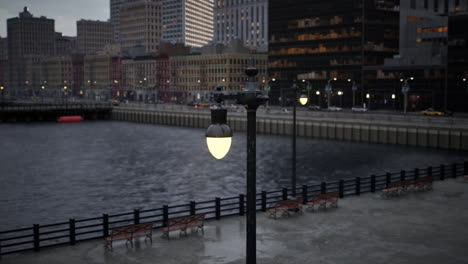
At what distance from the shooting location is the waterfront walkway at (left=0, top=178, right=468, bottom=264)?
1847cm

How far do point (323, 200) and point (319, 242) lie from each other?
231 inches

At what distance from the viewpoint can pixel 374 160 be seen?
199ft

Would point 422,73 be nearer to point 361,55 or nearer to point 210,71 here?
point 361,55

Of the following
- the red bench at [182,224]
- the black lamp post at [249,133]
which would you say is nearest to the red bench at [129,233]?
the red bench at [182,224]

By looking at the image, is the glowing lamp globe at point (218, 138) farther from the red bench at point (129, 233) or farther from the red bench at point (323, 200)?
the red bench at point (323, 200)

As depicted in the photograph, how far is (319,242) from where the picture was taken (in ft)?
66.9

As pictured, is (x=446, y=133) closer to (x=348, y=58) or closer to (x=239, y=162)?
(x=239, y=162)

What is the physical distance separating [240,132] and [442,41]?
50.3 metres

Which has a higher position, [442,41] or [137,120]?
[442,41]

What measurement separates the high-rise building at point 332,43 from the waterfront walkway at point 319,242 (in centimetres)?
10322

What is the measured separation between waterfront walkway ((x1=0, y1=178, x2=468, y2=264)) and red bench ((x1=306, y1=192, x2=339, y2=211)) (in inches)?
20.3

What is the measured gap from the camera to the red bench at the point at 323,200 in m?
25.8

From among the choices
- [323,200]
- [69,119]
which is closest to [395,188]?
[323,200]

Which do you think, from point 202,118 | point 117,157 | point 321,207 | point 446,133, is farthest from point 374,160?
point 202,118
